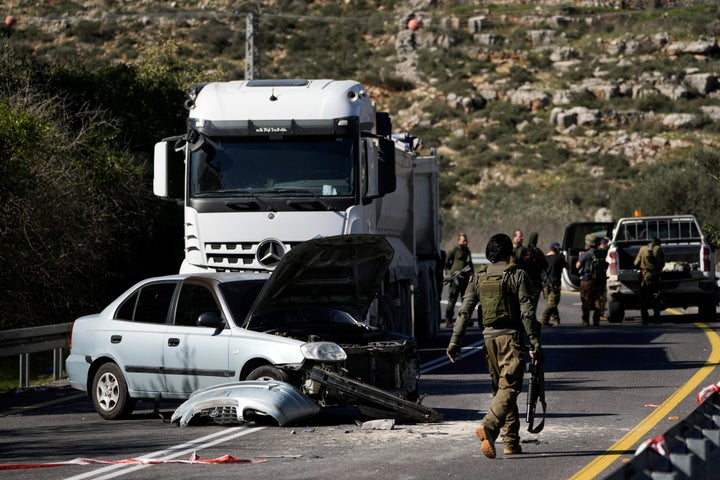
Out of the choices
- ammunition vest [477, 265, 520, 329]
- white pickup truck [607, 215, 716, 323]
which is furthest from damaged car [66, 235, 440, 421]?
white pickup truck [607, 215, 716, 323]

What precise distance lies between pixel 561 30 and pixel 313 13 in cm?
1598

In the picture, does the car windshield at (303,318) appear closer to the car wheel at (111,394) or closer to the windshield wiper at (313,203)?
the car wheel at (111,394)

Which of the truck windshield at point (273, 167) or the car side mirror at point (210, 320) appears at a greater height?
the truck windshield at point (273, 167)

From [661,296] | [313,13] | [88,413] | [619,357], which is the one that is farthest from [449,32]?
[88,413]

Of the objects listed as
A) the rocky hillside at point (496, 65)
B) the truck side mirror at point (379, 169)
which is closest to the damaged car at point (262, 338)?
the truck side mirror at point (379, 169)

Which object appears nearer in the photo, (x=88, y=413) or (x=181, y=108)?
(x=88, y=413)

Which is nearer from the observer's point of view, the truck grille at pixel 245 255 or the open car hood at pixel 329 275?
the open car hood at pixel 329 275

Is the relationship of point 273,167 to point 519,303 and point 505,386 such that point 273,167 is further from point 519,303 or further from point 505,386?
point 505,386

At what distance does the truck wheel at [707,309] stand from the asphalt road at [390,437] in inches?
365

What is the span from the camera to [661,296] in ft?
88.2

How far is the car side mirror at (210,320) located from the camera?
1305cm

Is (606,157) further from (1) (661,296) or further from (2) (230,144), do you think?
(2) (230,144)

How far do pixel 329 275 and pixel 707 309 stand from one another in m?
15.9

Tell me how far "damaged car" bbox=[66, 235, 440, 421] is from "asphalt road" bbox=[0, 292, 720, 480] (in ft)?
1.18
